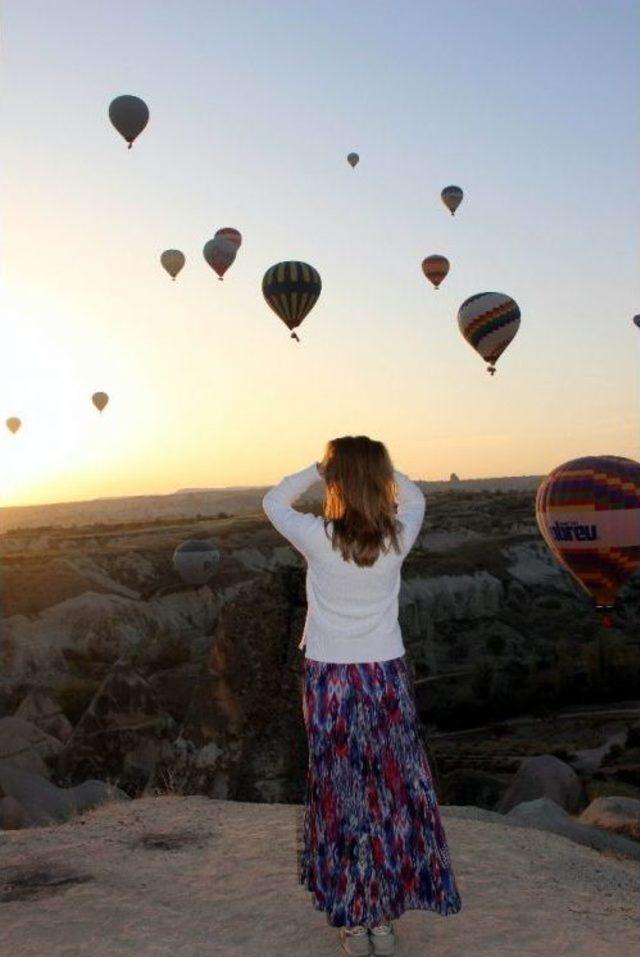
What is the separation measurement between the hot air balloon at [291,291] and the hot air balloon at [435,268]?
572 inches

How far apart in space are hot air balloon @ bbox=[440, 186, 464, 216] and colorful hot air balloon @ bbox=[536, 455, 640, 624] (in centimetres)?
2762

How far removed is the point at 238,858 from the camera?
7102mm

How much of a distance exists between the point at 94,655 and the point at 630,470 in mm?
21464

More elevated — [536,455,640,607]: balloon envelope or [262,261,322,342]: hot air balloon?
[262,261,322,342]: hot air balloon

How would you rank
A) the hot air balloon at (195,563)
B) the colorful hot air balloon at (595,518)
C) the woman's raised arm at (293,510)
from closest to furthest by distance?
the woman's raised arm at (293,510) → the colorful hot air balloon at (595,518) → the hot air balloon at (195,563)

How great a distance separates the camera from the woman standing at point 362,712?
465cm

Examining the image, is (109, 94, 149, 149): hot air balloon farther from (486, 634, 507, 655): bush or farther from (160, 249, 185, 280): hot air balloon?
(486, 634, 507, 655): bush

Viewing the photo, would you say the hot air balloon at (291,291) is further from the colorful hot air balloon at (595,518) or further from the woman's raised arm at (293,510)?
the woman's raised arm at (293,510)

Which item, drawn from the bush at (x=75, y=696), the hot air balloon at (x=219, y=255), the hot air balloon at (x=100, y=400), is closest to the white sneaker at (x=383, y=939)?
the bush at (x=75, y=696)

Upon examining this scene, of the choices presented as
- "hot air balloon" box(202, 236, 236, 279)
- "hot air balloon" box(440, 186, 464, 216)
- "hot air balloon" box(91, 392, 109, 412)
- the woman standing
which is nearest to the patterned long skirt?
the woman standing

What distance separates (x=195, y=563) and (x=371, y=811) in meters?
44.2

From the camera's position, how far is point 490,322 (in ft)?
113

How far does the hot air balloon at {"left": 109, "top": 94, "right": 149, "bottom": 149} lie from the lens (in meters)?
36.8

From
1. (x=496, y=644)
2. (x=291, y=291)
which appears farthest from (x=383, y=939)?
(x=496, y=644)
